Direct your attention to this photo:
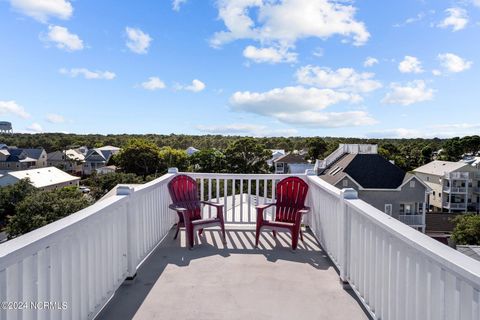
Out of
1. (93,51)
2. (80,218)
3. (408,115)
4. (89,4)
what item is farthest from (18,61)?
(408,115)

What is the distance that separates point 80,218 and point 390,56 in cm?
1421

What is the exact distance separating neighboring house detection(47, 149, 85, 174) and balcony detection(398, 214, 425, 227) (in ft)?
167

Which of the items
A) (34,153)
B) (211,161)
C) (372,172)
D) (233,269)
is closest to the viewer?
(233,269)

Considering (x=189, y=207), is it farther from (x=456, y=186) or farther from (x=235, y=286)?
(x=456, y=186)

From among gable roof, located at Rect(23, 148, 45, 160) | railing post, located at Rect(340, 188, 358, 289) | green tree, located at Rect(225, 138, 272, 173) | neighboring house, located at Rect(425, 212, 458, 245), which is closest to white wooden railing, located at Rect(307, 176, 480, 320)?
railing post, located at Rect(340, 188, 358, 289)

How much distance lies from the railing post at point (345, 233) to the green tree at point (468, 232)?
17.3 meters

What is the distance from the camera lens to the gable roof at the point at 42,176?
31.6 m

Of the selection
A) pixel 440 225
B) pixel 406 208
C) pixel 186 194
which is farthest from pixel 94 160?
pixel 186 194

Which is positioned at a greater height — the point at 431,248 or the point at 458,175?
the point at 431,248

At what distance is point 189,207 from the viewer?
14.7 ft

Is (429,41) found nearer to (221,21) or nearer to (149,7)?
(221,21)

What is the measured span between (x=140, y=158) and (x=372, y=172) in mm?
25982

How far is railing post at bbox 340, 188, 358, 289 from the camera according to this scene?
2895mm

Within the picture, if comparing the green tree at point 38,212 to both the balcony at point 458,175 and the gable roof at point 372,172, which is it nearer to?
the gable roof at point 372,172
